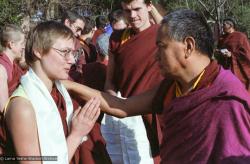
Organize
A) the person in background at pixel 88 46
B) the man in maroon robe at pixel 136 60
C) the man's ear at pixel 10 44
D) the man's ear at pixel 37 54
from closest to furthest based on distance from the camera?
the man's ear at pixel 37 54 → the man in maroon robe at pixel 136 60 → the man's ear at pixel 10 44 → the person in background at pixel 88 46

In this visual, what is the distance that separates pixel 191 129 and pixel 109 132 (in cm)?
173

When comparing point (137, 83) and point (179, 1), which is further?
point (179, 1)

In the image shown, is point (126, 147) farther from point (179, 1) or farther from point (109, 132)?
point (179, 1)

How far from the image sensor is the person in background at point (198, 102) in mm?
2570

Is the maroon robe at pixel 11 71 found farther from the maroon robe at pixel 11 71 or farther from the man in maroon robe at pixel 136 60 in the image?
the man in maroon robe at pixel 136 60

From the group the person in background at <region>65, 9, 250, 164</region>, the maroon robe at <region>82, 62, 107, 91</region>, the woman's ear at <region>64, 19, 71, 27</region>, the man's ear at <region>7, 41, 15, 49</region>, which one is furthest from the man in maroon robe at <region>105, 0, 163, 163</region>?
the woman's ear at <region>64, 19, 71, 27</region>

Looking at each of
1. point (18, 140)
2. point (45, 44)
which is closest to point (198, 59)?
point (45, 44)

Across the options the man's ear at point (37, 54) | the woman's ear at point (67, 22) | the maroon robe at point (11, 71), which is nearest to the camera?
the man's ear at point (37, 54)

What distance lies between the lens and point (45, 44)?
2.83 metres

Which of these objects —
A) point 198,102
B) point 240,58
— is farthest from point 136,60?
point 240,58

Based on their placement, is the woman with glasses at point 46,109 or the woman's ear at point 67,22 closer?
the woman with glasses at point 46,109

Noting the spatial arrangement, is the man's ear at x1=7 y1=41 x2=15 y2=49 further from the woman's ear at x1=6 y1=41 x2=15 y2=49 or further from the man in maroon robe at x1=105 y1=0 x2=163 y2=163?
the man in maroon robe at x1=105 y1=0 x2=163 y2=163

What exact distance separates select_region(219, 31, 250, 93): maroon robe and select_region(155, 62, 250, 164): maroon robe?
670 cm

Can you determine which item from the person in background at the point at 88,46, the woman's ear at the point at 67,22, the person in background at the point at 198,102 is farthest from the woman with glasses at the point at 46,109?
the person in background at the point at 88,46
